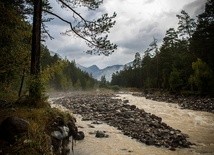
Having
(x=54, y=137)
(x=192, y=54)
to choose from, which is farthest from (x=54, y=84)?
(x=54, y=137)

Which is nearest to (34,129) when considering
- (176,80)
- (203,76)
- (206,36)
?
(203,76)

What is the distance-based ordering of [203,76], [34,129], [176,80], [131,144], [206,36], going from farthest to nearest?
[176,80]
[206,36]
[203,76]
[131,144]
[34,129]

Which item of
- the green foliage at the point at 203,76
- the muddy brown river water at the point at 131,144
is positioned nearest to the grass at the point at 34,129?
the muddy brown river water at the point at 131,144

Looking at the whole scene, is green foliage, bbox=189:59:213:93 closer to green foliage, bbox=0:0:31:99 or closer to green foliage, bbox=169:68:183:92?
green foliage, bbox=169:68:183:92

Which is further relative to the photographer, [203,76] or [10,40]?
[203,76]

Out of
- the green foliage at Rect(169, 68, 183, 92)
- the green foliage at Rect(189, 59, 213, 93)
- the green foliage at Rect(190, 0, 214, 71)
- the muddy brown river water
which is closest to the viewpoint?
the muddy brown river water

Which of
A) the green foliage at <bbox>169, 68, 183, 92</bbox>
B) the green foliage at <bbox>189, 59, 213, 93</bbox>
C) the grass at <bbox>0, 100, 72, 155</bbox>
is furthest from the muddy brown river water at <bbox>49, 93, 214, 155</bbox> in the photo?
the green foliage at <bbox>169, 68, 183, 92</bbox>

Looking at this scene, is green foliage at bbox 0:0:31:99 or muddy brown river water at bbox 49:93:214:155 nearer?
muddy brown river water at bbox 49:93:214:155

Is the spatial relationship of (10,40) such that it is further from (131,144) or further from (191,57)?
(191,57)

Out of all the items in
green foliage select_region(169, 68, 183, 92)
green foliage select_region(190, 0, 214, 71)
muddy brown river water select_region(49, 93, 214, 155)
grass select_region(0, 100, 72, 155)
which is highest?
green foliage select_region(190, 0, 214, 71)

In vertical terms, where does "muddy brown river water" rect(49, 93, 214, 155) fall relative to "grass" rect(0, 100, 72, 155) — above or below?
below

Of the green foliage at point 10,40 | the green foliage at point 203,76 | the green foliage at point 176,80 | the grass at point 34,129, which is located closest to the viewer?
the grass at point 34,129

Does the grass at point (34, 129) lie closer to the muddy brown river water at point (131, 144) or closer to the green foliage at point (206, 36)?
the muddy brown river water at point (131, 144)

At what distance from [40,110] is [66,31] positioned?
497 centimetres
